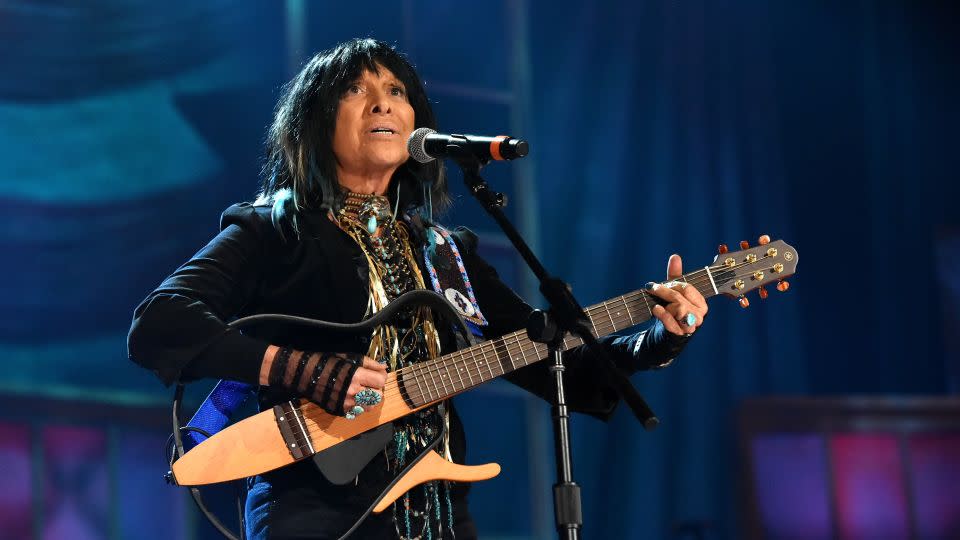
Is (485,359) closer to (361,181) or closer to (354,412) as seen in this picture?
(354,412)

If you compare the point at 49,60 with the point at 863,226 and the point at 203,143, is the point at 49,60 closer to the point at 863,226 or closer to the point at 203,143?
the point at 203,143

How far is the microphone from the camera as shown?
6.17 feet

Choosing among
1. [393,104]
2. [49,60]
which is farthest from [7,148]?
[393,104]

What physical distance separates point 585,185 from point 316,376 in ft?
8.33

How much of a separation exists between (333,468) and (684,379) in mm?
2639

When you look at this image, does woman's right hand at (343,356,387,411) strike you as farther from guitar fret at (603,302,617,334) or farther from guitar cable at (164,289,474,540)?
guitar fret at (603,302,617,334)

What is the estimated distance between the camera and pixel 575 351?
245cm

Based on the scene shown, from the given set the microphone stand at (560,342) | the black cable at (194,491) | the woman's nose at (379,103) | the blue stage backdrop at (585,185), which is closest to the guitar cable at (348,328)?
the black cable at (194,491)

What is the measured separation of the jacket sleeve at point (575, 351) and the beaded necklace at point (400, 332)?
0.71 ft

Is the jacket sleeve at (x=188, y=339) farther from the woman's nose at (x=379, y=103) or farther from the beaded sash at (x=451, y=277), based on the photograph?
the woman's nose at (x=379, y=103)

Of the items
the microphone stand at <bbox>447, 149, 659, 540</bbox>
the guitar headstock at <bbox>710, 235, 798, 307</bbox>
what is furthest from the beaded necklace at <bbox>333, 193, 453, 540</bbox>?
the guitar headstock at <bbox>710, 235, 798, 307</bbox>

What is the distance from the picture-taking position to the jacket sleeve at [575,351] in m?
2.26

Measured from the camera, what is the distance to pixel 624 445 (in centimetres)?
430

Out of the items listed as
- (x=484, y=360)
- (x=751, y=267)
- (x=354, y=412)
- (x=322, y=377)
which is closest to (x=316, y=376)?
(x=322, y=377)
